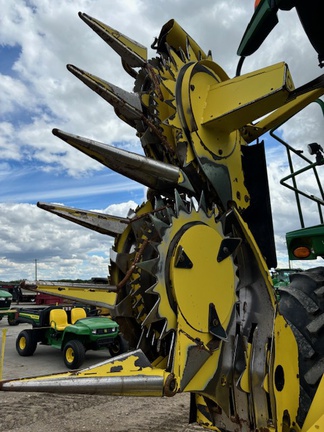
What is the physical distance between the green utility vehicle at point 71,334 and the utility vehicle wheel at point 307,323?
574 cm

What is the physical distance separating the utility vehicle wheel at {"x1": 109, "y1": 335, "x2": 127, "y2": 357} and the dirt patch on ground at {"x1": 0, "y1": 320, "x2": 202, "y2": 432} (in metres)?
2.95

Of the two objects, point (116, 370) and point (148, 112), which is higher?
point (148, 112)

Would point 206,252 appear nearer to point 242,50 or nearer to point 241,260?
point 241,260

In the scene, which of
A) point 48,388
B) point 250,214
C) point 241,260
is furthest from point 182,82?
point 48,388

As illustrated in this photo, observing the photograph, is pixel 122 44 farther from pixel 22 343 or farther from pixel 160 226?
pixel 22 343

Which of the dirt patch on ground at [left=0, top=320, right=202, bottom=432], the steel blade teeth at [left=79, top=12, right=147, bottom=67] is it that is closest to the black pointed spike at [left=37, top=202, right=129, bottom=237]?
the steel blade teeth at [left=79, top=12, right=147, bottom=67]

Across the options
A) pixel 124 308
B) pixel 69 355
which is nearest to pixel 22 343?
pixel 69 355

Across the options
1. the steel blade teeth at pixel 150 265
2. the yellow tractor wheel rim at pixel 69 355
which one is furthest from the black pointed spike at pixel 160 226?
the yellow tractor wheel rim at pixel 69 355

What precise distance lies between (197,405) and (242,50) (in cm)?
205

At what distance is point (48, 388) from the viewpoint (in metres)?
1.73

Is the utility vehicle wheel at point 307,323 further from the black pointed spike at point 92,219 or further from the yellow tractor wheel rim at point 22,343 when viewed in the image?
the yellow tractor wheel rim at point 22,343

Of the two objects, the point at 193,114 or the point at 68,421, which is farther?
the point at 68,421

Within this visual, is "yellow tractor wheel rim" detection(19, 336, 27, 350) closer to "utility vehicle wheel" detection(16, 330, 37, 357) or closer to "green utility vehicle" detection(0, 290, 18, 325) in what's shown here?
"utility vehicle wheel" detection(16, 330, 37, 357)

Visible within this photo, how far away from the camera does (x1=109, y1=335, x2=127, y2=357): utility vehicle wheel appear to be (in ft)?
27.9
